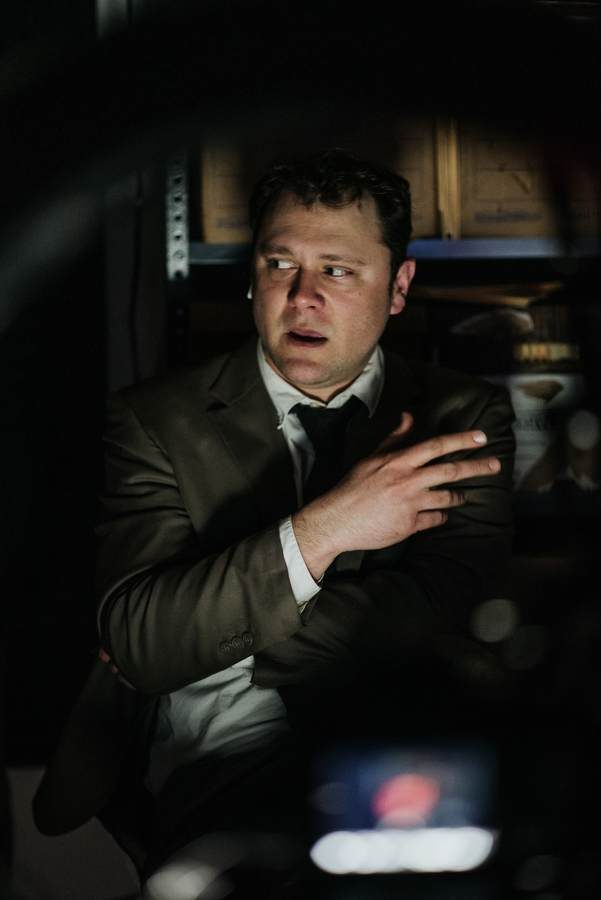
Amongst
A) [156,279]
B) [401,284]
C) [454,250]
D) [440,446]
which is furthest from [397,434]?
[156,279]

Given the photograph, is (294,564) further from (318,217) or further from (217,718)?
(318,217)

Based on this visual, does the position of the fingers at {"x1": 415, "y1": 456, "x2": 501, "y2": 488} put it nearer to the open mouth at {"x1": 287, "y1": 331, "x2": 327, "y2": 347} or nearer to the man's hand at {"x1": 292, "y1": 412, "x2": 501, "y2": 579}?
the man's hand at {"x1": 292, "y1": 412, "x2": 501, "y2": 579}

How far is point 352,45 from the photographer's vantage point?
96cm

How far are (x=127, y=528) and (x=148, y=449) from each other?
0.29 ft

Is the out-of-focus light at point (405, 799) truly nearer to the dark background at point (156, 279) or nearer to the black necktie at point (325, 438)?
the dark background at point (156, 279)

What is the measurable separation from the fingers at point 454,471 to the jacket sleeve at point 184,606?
6.0 inches

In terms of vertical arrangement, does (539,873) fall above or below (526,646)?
below

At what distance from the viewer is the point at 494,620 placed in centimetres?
112

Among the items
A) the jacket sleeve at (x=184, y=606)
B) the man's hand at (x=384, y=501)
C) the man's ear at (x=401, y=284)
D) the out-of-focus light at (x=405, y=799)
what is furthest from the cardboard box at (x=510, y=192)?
the out-of-focus light at (x=405, y=799)

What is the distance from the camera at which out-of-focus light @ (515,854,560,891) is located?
2.95 feet

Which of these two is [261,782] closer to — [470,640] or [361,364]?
[470,640]

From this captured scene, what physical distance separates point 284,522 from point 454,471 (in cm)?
17

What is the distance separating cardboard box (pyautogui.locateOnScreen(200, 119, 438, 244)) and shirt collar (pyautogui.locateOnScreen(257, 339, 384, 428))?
9.0 inches

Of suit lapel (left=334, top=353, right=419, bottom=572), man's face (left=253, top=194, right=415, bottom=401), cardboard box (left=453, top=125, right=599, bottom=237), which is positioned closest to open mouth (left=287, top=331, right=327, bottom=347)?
man's face (left=253, top=194, right=415, bottom=401)
